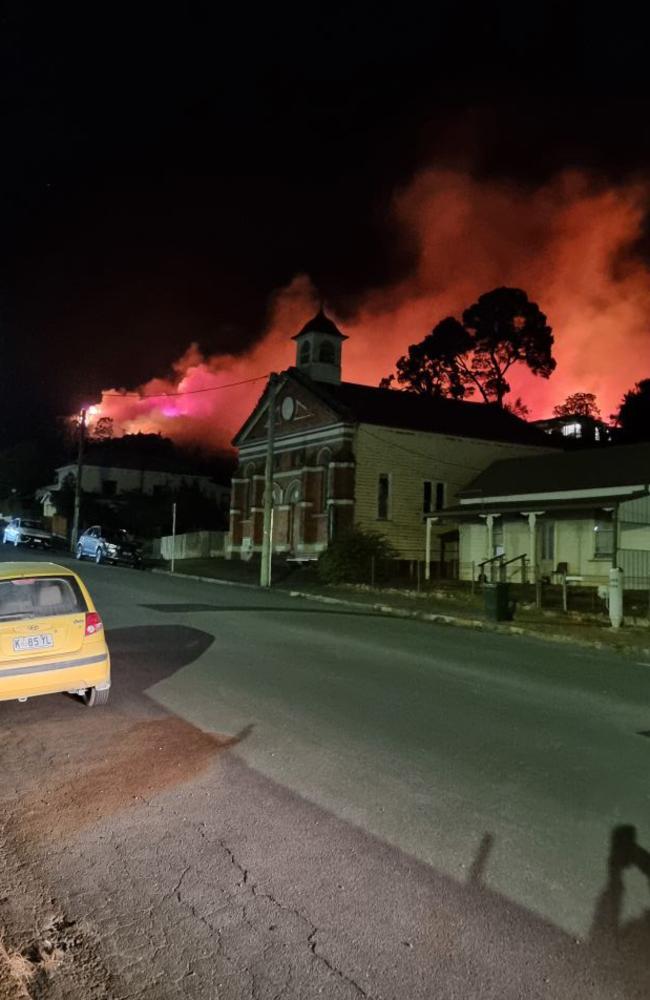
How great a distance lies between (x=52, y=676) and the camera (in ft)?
25.5

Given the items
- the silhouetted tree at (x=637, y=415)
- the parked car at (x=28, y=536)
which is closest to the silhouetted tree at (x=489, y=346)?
the silhouetted tree at (x=637, y=415)

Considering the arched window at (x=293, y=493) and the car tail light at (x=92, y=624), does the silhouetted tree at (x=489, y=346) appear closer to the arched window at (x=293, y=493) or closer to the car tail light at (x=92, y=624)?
the arched window at (x=293, y=493)

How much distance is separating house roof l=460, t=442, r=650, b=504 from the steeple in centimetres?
1035

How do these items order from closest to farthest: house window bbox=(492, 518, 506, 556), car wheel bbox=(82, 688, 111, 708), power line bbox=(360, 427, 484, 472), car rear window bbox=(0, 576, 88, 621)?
car rear window bbox=(0, 576, 88, 621) → car wheel bbox=(82, 688, 111, 708) → house window bbox=(492, 518, 506, 556) → power line bbox=(360, 427, 484, 472)

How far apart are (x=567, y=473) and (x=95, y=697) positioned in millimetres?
25621

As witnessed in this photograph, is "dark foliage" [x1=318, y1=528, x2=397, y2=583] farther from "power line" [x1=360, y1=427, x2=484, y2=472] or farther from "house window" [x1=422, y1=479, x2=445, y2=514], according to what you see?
"house window" [x1=422, y1=479, x2=445, y2=514]

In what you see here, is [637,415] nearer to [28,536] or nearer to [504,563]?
[504,563]

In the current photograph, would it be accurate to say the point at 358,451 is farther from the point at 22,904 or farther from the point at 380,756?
the point at 22,904

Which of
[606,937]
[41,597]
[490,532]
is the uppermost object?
[490,532]

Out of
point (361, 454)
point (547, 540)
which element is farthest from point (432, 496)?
point (547, 540)

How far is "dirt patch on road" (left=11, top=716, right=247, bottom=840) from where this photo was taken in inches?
210

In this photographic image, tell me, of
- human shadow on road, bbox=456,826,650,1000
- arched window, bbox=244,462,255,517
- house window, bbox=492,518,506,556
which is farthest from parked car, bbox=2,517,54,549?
human shadow on road, bbox=456,826,650,1000

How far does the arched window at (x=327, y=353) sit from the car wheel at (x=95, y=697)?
114ft

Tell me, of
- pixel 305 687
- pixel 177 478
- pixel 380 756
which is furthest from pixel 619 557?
pixel 177 478
